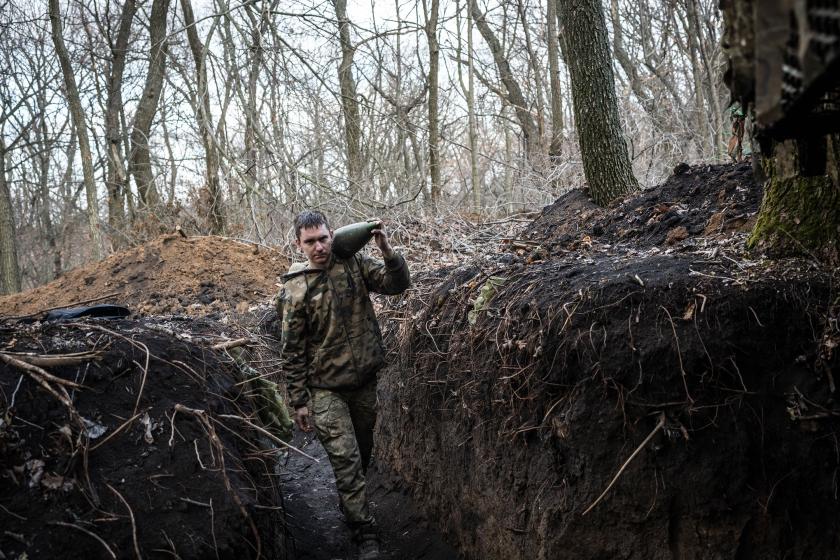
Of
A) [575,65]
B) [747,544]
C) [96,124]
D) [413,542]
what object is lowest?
[413,542]

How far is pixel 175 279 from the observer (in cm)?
1147

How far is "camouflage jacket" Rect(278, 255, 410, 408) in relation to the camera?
494 centimetres

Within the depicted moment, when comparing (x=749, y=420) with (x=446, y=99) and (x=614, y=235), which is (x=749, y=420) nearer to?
(x=614, y=235)

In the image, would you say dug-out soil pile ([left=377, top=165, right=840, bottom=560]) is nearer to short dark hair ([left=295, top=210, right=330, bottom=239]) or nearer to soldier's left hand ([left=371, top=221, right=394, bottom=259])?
soldier's left hand ([left=371, top=221, right=394, bottom=259])

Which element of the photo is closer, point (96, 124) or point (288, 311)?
point (288, 311)

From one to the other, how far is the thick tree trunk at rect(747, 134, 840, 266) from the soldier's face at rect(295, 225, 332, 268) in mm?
2827

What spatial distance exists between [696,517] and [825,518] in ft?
2.06

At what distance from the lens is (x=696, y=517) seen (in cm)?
374

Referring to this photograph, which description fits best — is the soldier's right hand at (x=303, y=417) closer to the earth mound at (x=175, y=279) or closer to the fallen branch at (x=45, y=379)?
the fallen branch at (x=45, y=379)

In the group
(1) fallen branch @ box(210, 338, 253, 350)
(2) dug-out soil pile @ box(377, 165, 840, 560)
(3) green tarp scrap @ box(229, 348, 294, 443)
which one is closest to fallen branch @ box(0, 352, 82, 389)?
(1) fallen branch @ box(210, 338, 253, 350)

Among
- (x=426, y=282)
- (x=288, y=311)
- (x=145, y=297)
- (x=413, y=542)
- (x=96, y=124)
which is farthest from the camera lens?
(x=96, y=124)

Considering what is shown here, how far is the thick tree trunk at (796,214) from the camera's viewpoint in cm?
386

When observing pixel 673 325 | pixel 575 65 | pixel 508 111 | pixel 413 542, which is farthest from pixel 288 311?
pixel 508 111

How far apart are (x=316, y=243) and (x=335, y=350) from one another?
2.59 feet
